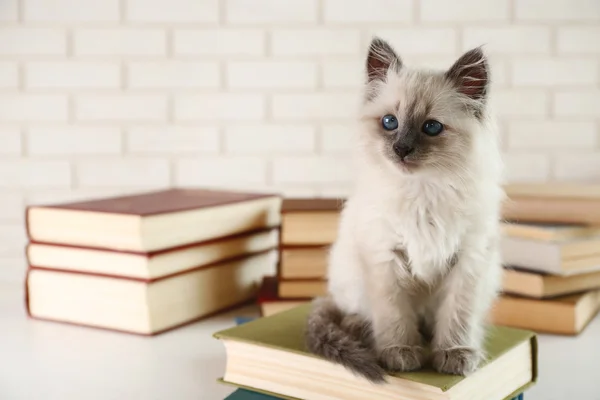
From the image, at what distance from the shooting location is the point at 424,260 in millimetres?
898

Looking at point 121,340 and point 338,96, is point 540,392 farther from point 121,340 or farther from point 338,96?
point 338,96

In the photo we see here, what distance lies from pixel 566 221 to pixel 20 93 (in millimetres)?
1384

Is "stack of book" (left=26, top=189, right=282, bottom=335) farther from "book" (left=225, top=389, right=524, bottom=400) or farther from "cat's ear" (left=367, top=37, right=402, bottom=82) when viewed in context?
"cat's ear" (left=367, top=37, right=402, bottom=82)

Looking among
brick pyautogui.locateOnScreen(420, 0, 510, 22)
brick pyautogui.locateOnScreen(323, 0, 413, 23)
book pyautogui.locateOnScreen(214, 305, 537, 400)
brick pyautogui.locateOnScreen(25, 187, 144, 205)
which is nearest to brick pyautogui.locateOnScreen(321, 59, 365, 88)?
brick pyautogui.locateOnScreen(323, 0, 413, 23)

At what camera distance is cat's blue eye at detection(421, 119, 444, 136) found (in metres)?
0.88

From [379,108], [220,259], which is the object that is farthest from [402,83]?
[220,259]

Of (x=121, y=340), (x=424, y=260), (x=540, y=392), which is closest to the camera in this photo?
(x=424, y=260)

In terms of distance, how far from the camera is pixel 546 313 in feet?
4.22

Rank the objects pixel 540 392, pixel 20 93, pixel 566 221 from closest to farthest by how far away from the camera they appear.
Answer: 1. pixel 540 392
2. pixel 566 221
3. pixel 20 93

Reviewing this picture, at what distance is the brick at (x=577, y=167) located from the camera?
1.81 meters

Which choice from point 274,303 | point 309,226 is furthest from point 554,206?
point 274,303

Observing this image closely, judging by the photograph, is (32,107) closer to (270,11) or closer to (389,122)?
(270,11)

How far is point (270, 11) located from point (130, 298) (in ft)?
2.89

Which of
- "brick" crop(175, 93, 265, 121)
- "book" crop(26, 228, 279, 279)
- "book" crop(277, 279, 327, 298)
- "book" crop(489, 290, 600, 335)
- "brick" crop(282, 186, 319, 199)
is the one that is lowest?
"book" crop(489, 290, 600, 335)
